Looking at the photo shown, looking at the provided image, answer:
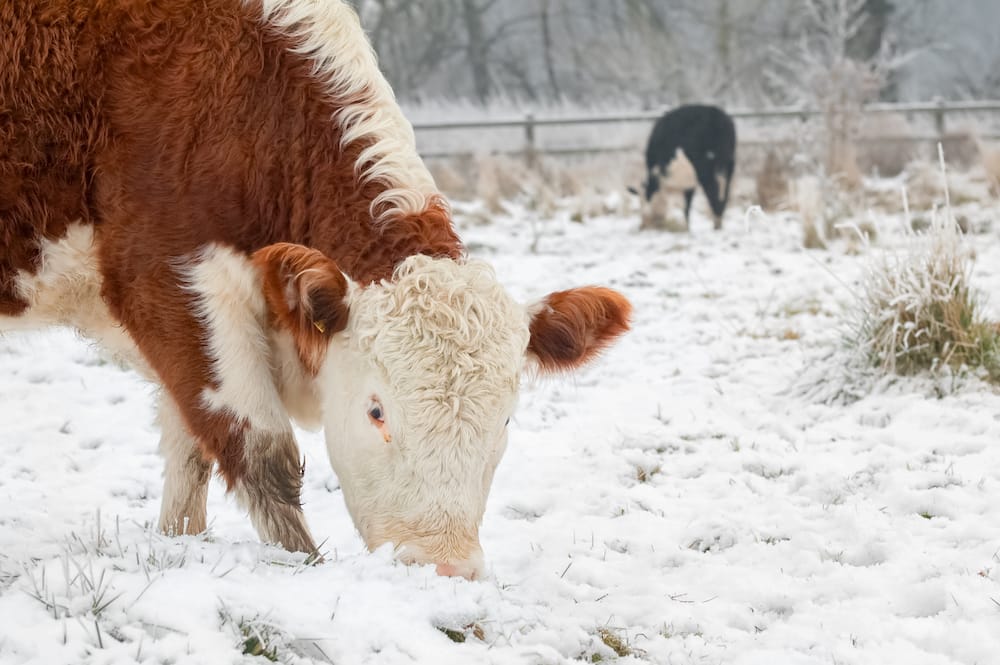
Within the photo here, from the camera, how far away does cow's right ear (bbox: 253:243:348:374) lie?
2867 millimetres

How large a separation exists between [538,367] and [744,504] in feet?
4.40

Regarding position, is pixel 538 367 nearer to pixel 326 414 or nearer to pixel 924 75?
pixel 326 414

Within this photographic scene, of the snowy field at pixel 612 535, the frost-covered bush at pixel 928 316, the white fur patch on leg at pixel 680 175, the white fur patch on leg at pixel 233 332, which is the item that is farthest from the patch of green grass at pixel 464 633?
the white fur patch on leg at pixel 680 175

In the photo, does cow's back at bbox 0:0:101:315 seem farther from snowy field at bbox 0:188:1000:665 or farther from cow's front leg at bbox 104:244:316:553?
snowy field at bbox 0:188:1000:665

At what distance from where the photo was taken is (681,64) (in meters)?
28.3

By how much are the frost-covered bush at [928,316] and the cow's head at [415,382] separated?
9.90 feet

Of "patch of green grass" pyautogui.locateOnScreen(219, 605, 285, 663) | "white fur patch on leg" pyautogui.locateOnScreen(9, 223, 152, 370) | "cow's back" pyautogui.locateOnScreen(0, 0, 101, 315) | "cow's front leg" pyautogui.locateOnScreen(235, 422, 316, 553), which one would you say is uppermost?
"cow's back" pyautogui.locateOnScreen(0, 0, 101, 315)

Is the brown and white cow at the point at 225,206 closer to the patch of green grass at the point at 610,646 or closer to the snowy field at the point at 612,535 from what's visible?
the snowy field at the point at 612,535

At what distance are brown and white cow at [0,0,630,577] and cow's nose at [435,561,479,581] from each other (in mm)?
361

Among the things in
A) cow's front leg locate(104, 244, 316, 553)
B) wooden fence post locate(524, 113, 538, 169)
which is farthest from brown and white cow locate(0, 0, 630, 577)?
wooden fence post locate(524, 113, 538, 169)

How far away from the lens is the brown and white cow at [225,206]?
317 centimetres

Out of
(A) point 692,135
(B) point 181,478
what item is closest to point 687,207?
(A) point 692,135

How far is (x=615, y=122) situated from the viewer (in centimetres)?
1858

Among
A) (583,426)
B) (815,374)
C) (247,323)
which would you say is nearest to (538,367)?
(247,323)
